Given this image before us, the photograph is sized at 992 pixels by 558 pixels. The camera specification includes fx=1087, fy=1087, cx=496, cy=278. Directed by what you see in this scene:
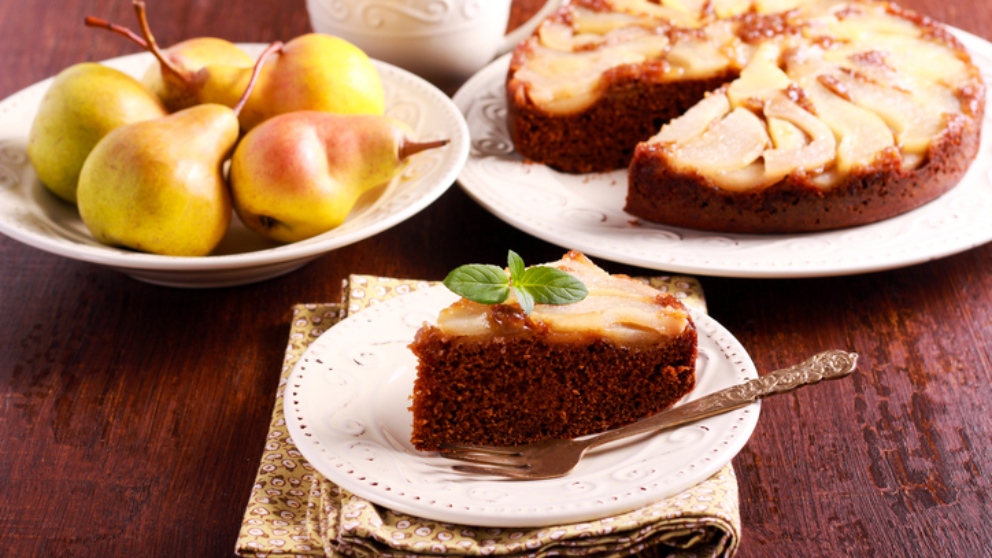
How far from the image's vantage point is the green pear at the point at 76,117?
208 cm

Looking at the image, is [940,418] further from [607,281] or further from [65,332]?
[65,332]

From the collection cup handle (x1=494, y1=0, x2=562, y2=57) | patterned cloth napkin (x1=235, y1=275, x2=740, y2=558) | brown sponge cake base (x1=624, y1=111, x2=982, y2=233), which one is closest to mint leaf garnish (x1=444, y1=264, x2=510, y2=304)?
patterned cloth napkin (x1=235, y1=275, x2=740, y2=558)

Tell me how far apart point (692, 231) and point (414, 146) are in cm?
59

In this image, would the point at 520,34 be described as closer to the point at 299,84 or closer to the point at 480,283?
the point at 299,84

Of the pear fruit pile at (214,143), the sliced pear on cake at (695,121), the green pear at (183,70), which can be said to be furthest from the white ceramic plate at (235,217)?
the sliced pear on cake at (695,121)

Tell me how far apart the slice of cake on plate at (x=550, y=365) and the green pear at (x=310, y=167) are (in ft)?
1.72

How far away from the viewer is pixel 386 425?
1.57 meters

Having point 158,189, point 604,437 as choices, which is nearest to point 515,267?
point 604,437

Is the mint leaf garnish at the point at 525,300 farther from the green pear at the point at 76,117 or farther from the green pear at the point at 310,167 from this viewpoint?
the green pear at the point at 76,117

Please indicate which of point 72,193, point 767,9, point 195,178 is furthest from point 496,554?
point 767,9

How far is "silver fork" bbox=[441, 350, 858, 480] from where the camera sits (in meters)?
1.50

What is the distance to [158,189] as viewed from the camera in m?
1.88

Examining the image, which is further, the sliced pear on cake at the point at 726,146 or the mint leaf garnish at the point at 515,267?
the sliced pear on cake at the point at 726,146

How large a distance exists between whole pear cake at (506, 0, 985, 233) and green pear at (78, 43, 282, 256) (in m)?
0.78
